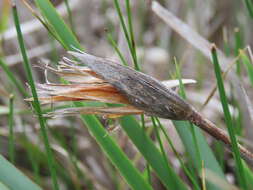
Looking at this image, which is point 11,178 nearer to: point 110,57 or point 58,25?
point 58,25

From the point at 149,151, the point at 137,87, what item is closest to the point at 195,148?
the point at 149,151

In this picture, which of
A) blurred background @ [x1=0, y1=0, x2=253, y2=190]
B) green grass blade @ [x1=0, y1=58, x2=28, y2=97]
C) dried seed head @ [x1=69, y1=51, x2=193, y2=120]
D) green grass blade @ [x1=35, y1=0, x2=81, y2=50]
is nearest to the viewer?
dried seed head @ [x1=69, y1=51, x2=193, y2=120]

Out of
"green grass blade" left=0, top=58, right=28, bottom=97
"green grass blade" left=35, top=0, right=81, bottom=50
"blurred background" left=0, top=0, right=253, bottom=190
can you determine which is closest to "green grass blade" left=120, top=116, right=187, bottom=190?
"green grass blade" left=35, top=0, right=81, bottom=50

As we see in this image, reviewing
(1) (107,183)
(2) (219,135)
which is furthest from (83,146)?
(2) (219,135)

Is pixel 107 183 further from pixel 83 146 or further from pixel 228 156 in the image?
pixel 228 156

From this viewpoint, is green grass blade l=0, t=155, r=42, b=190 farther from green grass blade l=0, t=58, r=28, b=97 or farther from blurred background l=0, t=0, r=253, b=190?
blurred background l=0, t=0, r=253, b=190

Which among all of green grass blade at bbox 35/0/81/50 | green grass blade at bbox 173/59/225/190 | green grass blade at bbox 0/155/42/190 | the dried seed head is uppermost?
green grass blade at bbox 35/0/81/50

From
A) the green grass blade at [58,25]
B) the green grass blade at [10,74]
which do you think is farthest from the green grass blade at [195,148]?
the green grass blade at [10,74]
